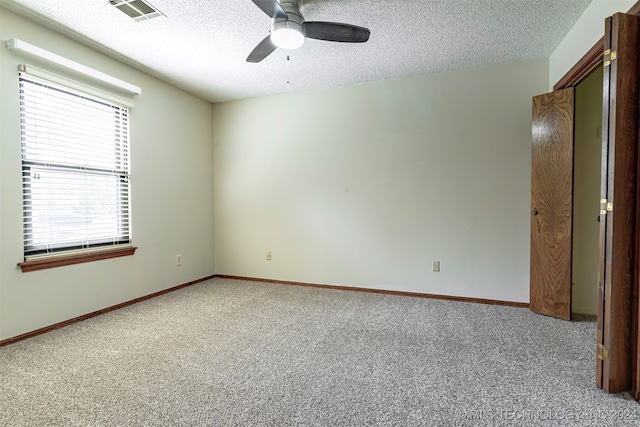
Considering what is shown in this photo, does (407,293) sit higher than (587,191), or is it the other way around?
(587,191)

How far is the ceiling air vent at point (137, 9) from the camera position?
2.12m

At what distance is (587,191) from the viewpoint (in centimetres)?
285

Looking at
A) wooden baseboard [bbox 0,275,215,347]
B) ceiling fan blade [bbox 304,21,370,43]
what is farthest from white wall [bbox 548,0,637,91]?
wooden baseboard [bbox 0,275,215,347]

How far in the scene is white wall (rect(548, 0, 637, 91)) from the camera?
76.2 inches

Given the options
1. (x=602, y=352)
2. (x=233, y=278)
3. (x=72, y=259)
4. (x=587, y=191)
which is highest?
(x=587, y=191)

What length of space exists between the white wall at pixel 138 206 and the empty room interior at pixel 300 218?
0.06 ft

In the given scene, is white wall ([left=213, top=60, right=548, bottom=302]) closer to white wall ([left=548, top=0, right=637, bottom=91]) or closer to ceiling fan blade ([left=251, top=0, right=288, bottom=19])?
white wall ([left=548, top=0, right=637, bottom=91])

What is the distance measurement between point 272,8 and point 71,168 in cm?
223

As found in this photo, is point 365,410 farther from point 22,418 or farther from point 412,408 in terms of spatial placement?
point 22,418

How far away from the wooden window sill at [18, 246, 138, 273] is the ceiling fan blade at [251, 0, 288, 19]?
255 cm

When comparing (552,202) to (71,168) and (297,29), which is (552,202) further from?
(71,168)

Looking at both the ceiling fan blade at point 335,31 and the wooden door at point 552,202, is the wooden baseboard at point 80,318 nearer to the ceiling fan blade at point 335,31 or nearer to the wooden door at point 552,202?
the ceiling fan blade at point 335,31

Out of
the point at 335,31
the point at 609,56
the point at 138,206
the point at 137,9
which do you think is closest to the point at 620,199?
the point at 609,56

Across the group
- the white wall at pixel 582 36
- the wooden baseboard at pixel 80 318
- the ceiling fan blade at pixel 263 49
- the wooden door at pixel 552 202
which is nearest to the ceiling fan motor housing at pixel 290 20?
the ceiling fan blade at pixel 263 49
